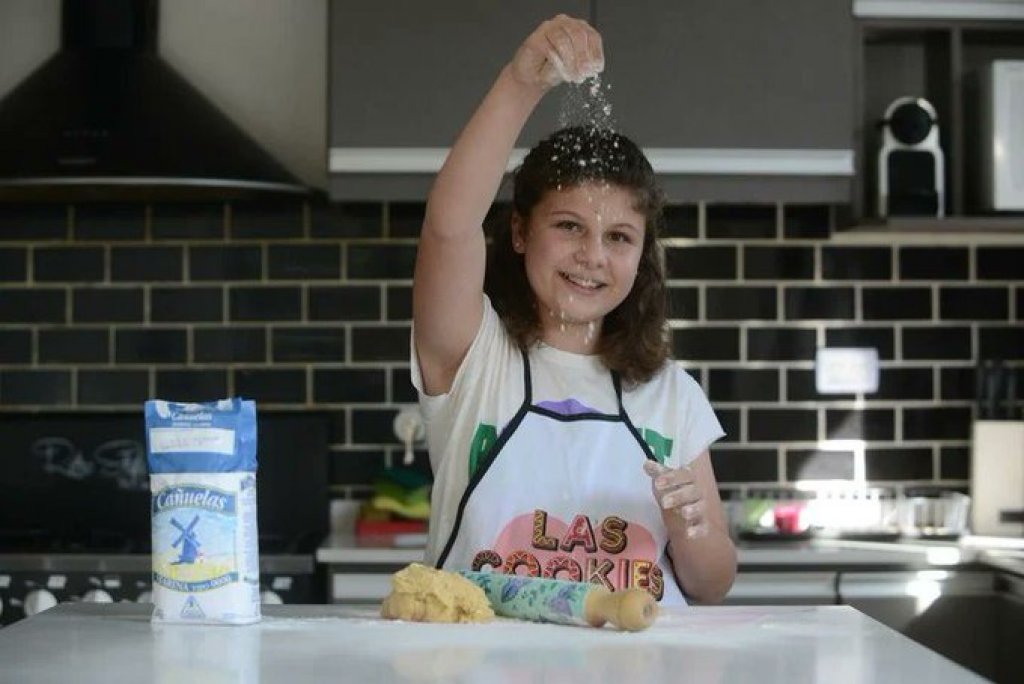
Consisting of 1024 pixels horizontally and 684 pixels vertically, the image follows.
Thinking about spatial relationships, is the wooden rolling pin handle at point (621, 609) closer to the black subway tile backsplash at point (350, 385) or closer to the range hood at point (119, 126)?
the range hood at point (119, 126)

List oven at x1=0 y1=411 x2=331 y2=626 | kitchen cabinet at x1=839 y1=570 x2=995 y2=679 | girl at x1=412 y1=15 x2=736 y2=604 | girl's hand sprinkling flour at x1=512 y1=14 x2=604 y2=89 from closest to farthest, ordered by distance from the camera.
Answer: girl's hand sprinkling flour at x1=512 y1=14 x2=604 y2=89
girl at x1=412 y1=15 x2=736 y2=604
kitchen cabinet at x1=839 y1=570 x2=995 y2=679
oven at x1=0 y1=411 x2=331 y2=626

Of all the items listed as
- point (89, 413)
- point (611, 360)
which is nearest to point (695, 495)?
point (611, 360)

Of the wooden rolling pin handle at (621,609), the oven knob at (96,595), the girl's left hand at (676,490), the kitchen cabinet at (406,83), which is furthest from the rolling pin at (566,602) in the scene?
the kitchen cabinet at (406,83)

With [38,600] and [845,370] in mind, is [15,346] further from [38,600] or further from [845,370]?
[845,370]

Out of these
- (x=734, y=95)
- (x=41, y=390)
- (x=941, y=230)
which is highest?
(x=734, y=95)

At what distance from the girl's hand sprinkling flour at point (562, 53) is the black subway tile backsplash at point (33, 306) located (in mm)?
1992

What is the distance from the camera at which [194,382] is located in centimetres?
336

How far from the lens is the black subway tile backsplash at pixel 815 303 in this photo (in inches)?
134

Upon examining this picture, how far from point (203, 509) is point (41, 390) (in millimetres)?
2006

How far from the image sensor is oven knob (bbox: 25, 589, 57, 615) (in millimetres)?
2840

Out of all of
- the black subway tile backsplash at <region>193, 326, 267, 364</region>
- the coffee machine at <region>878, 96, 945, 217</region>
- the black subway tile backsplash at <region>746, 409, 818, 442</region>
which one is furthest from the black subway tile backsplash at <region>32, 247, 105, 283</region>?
the coffee machine at <region>878, 96, 945, 217</region>

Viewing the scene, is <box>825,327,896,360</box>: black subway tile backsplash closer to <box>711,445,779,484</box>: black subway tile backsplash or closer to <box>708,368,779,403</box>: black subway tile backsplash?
<box>708,368,779,403</box>: black subway tile backsplash

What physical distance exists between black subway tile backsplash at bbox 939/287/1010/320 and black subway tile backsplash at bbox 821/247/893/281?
0.13 metres

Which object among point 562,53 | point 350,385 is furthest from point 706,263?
point 562,53
